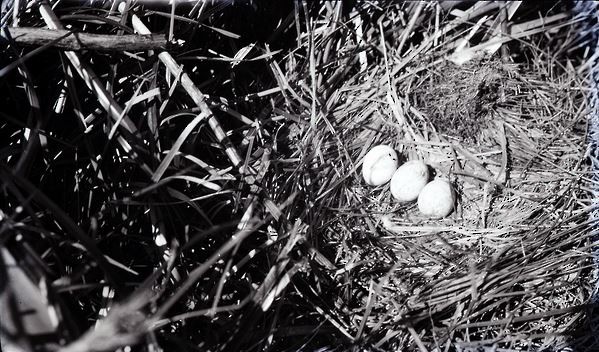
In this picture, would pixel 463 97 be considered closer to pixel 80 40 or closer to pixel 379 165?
pixel 379 165

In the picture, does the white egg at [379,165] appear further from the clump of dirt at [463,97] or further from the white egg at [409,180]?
the clump of dirt at [463,97]

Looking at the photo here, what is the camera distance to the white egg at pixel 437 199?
158 centimetres

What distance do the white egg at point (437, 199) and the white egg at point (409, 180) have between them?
0.9 inches

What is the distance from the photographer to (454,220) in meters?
1.66

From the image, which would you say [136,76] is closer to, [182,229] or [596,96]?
[182,229]

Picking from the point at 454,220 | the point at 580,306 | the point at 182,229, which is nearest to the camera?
the point at 580,306

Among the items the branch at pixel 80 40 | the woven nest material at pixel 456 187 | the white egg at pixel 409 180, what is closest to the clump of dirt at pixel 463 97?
the woven nest material at pixel 456 187

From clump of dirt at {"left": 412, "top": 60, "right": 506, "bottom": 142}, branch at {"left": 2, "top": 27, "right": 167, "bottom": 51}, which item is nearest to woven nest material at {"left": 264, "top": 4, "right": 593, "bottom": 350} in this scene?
clump of dirt at {"left": 412, "top": 60, "right": 506, "bottom": 142}

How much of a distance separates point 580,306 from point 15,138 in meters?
1.65

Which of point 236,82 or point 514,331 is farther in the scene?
point 236,82

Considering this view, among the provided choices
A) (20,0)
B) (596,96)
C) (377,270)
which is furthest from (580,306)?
(20,0)

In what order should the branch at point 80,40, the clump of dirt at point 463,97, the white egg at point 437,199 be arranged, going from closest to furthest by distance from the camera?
the branch at point 80,40
the white egg at point 437,199
the clump of dirt at point 463,97

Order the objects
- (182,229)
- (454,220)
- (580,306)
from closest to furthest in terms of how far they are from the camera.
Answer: (580,306) → (182,229) → (454,220)

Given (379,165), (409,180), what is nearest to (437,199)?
(409,180)
